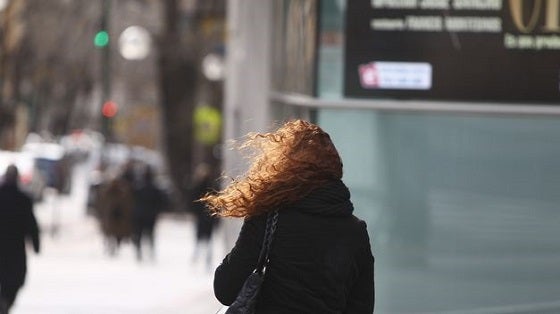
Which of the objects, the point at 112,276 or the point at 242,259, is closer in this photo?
the point at 242,259

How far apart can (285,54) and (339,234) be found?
294 inches

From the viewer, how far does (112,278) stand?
23844 millimetres

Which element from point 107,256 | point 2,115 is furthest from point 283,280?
point 2,115

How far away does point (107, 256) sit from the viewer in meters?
30.7


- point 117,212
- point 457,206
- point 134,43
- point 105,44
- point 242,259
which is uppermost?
point 242,259

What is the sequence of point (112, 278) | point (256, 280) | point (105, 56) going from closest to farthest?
point (256, 280), point (112, 278), point (105, 56)

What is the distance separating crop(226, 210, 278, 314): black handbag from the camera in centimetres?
571

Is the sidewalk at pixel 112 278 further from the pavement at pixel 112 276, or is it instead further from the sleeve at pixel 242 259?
the sleeve at pixel 242 259

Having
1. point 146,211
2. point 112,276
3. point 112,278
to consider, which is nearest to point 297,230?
point 112,278

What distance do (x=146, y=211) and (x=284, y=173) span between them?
2354cm

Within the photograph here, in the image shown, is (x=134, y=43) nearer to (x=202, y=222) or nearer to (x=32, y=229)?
(x=202, y=222)

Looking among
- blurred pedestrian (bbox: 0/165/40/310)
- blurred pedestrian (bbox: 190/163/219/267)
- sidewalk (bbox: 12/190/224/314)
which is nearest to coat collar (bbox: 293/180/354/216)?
blurred pedestrian (bbox: 0/165/40/310)

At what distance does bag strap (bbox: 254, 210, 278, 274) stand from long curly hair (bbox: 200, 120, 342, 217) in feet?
0.10

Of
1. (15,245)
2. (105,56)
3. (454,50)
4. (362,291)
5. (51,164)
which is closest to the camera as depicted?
(362,291)
